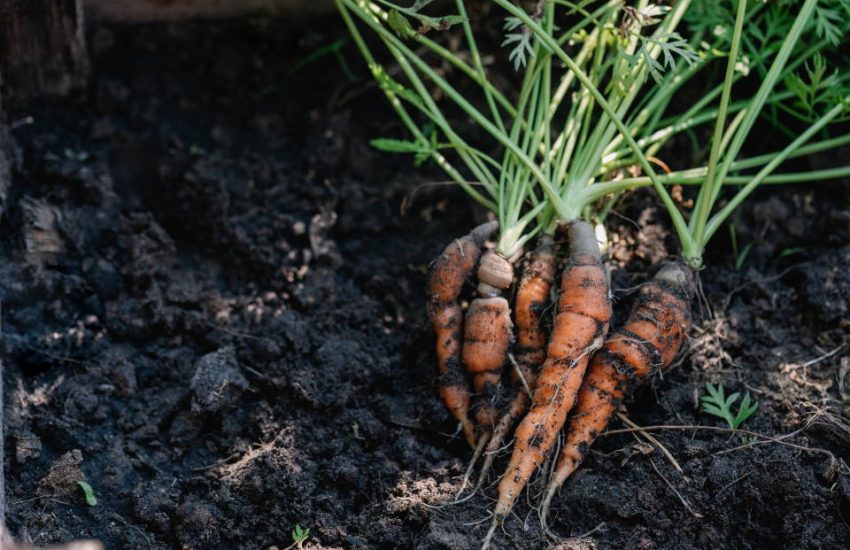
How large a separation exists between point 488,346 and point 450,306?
0.54ft

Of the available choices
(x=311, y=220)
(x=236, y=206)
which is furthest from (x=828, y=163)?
(x=236, y=206)

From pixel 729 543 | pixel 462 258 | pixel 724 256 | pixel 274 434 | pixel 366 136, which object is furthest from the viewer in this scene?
pixel 366 136

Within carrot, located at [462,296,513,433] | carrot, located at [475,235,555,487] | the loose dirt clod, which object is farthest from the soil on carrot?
carrot, located at [475,235,555,487]

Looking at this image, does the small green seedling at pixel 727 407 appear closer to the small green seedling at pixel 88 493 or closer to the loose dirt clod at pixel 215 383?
the loose dirt clod at pixel 215 383

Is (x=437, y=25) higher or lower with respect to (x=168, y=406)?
higher

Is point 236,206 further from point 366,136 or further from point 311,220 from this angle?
point 366,136

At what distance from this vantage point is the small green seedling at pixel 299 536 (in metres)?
2.00

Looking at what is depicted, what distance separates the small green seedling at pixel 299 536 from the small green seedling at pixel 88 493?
47 cm

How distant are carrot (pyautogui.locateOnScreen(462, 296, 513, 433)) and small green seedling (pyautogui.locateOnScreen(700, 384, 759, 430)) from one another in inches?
20.4

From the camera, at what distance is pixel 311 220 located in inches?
106

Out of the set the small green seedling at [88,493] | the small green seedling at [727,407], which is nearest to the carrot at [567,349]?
the small green seedling at [727,407]

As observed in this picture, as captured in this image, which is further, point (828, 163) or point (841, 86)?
point (828, 163)

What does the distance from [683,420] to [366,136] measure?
1.37m

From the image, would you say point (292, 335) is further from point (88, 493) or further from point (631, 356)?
point (631, 356)
